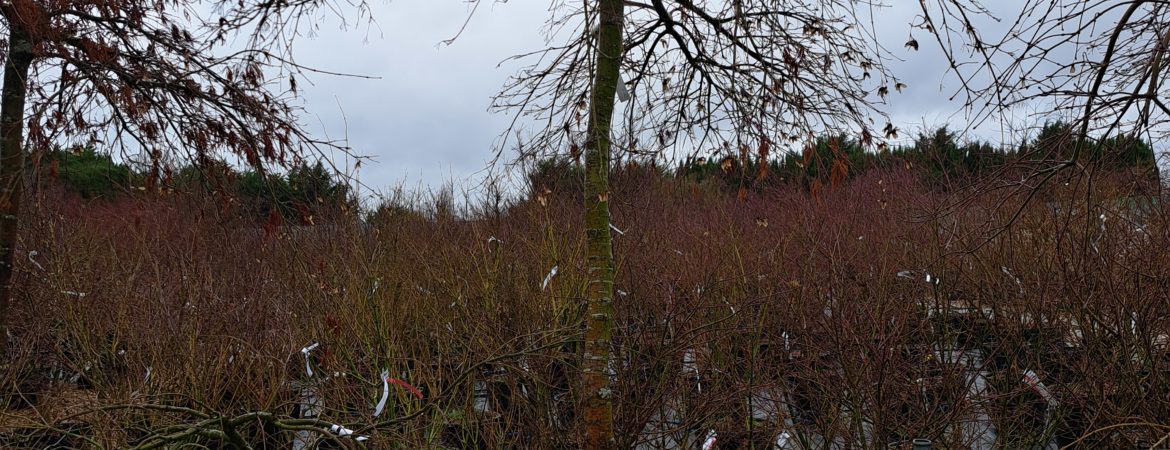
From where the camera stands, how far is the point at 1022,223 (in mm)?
9359

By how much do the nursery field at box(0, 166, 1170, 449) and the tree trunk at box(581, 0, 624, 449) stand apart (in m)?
0.75

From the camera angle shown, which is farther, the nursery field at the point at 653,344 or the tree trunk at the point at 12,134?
the nursery field at the point at 653,344

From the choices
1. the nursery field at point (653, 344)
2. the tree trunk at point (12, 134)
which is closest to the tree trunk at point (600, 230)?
the nursery field at point (653, 344)

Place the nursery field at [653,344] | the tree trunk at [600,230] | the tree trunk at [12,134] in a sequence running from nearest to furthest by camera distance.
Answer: the tree trunk at [600,230]
the tree trunk at [12,134]
the nursery field at [653,344]

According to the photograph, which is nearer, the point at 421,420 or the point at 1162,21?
the point at 1162,21

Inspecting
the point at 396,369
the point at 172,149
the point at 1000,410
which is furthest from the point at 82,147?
the point at 1000,410

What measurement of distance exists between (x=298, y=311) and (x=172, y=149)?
10.7 feet

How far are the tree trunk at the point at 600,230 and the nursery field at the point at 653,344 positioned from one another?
0.75m

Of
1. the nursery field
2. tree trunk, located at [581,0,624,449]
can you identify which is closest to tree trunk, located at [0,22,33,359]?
the nursery field

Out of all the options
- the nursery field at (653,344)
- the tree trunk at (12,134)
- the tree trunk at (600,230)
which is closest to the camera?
the tree trunk at (600,230)

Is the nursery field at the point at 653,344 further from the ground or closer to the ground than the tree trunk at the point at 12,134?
closer to the ground

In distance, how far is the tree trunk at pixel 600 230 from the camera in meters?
4.21

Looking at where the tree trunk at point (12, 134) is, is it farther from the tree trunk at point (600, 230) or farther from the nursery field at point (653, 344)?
the tree trunk at point (600, 230)

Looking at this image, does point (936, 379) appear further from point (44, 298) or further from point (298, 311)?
point (44, 298)
